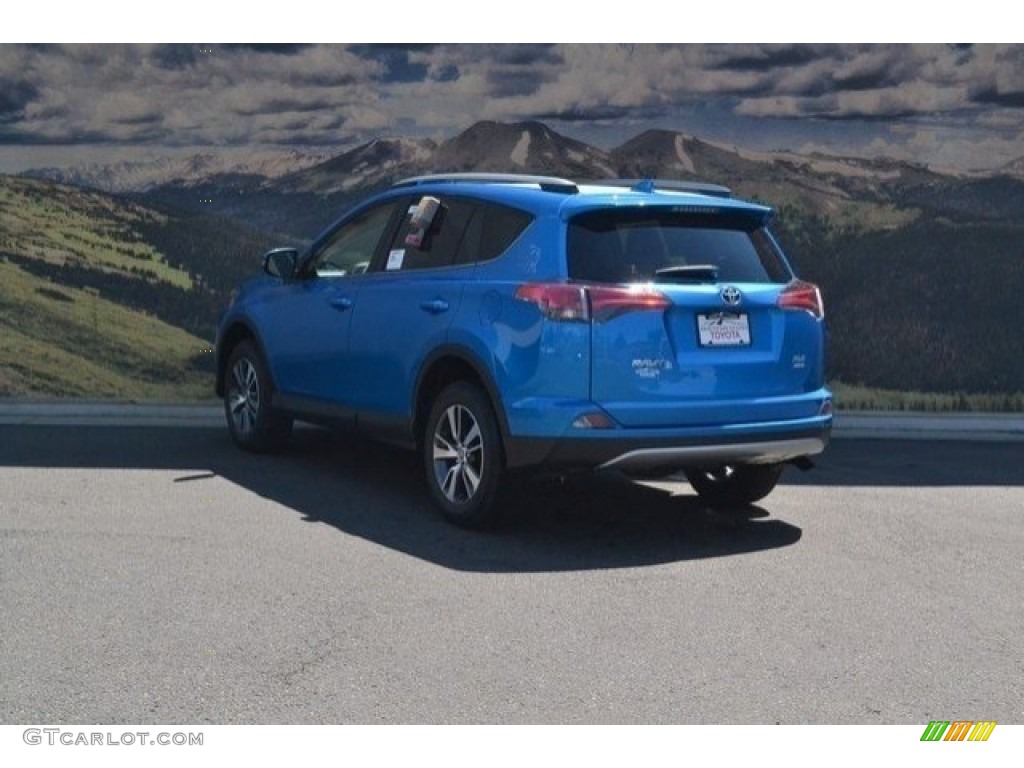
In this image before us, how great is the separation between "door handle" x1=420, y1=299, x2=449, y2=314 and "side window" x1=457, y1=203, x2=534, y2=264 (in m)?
0.25

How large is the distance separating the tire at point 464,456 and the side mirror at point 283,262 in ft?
6.41

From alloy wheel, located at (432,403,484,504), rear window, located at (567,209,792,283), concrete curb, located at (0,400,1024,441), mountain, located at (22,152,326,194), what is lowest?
concrete curb, located at (0,400,1024,441)

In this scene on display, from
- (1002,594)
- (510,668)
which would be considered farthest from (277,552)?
(1002,594)

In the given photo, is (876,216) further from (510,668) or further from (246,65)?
(510,668)

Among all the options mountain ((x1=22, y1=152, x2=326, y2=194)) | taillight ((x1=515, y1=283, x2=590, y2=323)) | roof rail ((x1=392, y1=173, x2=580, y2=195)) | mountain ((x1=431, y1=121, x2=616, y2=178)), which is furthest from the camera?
mountain ((x1=22, y1=152, x2=326, y2=194))

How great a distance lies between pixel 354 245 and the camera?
30.9 feet

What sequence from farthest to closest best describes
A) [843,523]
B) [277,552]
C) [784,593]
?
[843,523]
[277,552]
[784,593]

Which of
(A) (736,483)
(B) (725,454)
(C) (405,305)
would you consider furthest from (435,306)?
(A) (736,483)

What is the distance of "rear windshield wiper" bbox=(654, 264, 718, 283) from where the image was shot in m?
7.53

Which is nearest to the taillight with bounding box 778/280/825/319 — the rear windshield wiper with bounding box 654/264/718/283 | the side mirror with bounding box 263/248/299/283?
the rear windshield wiper with bounding box 654/264/718/283

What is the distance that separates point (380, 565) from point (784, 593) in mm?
1835

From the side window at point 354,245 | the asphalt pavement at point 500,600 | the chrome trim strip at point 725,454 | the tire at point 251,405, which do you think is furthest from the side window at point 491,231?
the tire at point 251,405

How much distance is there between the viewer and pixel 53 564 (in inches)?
278

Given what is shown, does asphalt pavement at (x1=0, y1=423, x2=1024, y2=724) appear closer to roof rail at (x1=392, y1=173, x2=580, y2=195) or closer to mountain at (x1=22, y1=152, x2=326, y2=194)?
roof rail at (x1=392, y1=173, x2=580, y2=195)
